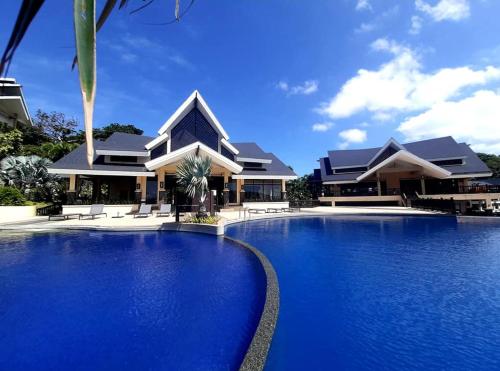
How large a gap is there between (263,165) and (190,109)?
10.6m

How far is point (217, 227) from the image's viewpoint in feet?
44.8

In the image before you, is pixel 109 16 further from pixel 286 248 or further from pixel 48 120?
pixel 48 120

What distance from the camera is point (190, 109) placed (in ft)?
83.7

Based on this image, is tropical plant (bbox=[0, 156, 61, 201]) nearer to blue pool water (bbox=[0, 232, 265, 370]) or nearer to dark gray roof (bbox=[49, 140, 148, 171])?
dark gray roof (bbox=[49, 140, 148, 171])

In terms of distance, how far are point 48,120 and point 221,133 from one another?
35.5m

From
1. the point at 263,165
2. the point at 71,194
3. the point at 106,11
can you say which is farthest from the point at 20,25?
the point at 263,165

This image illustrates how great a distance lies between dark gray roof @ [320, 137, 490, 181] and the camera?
30.0 m

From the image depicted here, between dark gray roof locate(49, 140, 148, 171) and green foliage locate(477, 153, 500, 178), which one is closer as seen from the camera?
dark gray roof locate(49, 140, 148, 171)

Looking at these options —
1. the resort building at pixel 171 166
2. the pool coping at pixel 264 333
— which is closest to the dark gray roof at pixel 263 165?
the resort building at pixel 171 166

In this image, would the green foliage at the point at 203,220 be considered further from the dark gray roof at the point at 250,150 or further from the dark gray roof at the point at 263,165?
the dark gray roof at the point at 250,150

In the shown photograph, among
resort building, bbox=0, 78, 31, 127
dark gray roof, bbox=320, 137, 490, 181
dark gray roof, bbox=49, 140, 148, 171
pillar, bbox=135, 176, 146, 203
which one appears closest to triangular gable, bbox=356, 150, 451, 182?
dark gray roof, bbox=320, 137, 490, 181

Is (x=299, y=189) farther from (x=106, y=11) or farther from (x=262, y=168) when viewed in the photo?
(x=106, y=11)

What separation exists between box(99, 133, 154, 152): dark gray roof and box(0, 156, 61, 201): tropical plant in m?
5.93

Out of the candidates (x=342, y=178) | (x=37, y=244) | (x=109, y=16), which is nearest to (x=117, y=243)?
(x=37, y=244)
